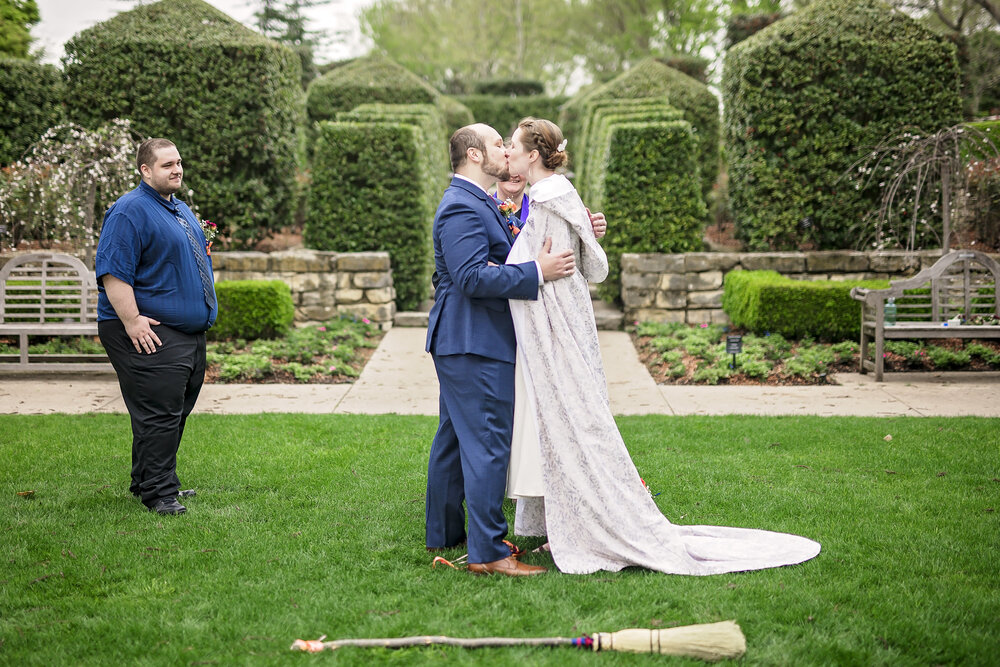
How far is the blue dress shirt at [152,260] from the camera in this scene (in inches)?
163

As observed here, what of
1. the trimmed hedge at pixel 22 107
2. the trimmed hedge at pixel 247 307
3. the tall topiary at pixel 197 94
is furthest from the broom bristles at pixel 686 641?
the trimmed hedge at pixel 22 107

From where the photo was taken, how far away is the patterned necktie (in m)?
4.48

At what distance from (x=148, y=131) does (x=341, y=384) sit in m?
5.06

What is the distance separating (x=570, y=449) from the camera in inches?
138

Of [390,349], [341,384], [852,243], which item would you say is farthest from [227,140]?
[852,243]

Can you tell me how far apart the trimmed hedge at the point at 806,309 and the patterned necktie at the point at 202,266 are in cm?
581

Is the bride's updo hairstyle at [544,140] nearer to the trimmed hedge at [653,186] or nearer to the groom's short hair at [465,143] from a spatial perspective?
the groom's short hair at [465,143]

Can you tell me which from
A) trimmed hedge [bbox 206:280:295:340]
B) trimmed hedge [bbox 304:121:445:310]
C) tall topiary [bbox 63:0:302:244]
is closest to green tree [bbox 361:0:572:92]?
tall topiary [bbox 63:0:302:244]

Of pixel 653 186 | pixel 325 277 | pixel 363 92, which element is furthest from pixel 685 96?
pixel 325 277

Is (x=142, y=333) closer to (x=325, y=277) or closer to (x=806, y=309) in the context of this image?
(x=325, y=277)

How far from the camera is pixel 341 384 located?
25.8 feet

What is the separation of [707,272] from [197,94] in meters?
6.63

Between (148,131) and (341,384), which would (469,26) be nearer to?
(148,131)

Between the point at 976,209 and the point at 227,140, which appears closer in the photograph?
the point at 976,209
